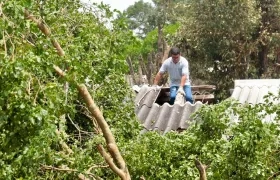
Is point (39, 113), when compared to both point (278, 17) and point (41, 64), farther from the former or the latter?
point (278, 17)

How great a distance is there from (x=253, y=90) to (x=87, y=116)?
341cm

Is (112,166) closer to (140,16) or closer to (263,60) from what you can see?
(263,60)

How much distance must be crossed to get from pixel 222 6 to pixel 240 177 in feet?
46.0

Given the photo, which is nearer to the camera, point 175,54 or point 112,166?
→ point 112,166

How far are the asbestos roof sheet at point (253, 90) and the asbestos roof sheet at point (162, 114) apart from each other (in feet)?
2.51

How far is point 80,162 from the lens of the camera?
4.05 metres

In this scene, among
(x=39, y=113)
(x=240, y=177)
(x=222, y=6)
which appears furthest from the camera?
(x=222, y=6)

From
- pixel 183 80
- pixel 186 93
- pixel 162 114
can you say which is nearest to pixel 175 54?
pixel 183 80

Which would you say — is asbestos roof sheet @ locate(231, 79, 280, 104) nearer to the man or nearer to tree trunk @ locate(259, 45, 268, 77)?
the man

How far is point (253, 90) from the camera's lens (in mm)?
8422

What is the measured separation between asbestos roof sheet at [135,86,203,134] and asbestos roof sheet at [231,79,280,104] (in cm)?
77

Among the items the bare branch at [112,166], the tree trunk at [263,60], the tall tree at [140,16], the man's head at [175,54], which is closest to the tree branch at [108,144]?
the bare branch at [112,166]

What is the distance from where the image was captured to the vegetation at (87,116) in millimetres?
2989

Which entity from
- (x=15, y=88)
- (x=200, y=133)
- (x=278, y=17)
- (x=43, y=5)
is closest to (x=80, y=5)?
(x=43, y=5)
